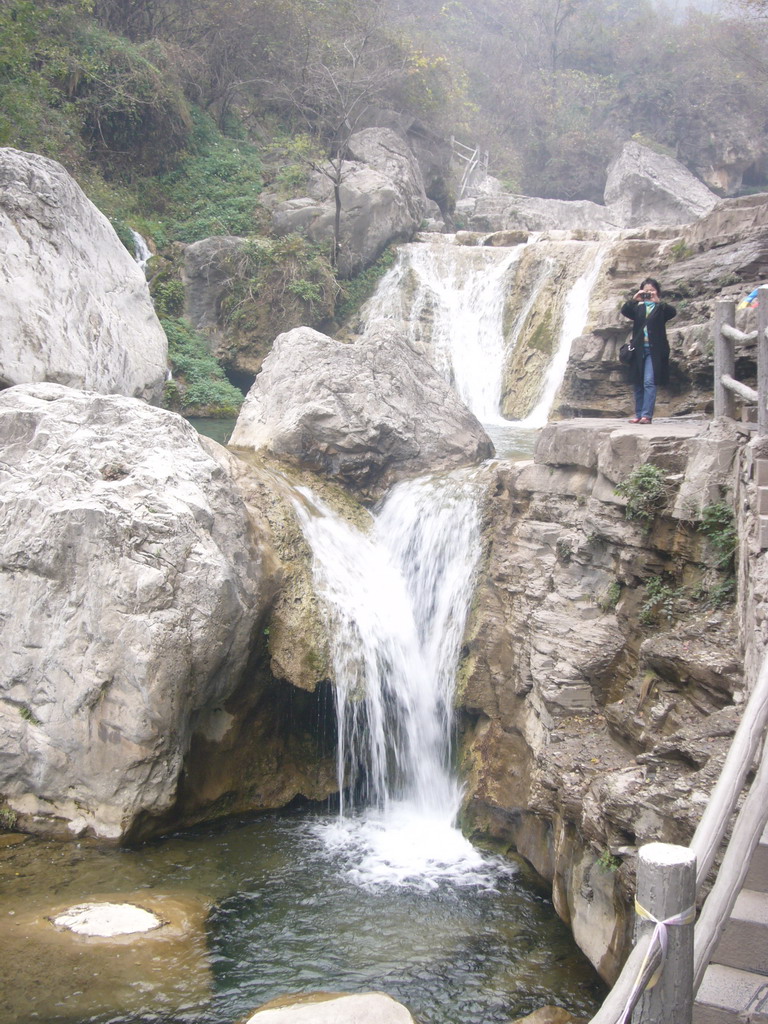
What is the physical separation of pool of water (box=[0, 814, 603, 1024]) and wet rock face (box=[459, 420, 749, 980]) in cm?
45

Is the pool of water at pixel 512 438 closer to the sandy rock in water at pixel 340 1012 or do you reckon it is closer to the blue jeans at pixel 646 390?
the blue jeans at pixel 646 390

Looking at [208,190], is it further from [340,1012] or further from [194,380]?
[340,1012]

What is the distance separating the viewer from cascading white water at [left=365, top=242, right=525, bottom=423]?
16.6 metres

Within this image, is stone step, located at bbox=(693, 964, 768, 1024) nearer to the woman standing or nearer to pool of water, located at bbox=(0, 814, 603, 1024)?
pool of water, located at bbox=(0, 814, 603, 1024)

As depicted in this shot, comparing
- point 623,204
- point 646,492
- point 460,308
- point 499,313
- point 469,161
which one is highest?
point 469,161

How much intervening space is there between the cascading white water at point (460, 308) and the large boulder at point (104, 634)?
381 inches

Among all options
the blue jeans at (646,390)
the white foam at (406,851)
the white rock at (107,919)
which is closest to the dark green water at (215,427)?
the blue jeans at (646,390)

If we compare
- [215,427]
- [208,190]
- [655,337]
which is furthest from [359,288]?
[655,337]

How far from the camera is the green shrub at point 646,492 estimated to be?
657 cm

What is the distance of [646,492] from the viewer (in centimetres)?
662

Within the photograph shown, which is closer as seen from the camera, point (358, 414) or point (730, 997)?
point (730, 997)

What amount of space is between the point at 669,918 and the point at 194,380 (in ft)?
49.2

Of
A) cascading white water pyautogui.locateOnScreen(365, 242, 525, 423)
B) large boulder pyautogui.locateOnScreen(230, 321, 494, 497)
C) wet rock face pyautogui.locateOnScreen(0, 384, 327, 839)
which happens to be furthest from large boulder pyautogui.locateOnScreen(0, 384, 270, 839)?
cascading white water pyautogui.locateOnScreen(365, 242, 525, 423)

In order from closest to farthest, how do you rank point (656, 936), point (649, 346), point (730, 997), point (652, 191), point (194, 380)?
point (656, 936) → point (730, 997) → point (649, 346) → point (194, 380) → point (652, 191)
